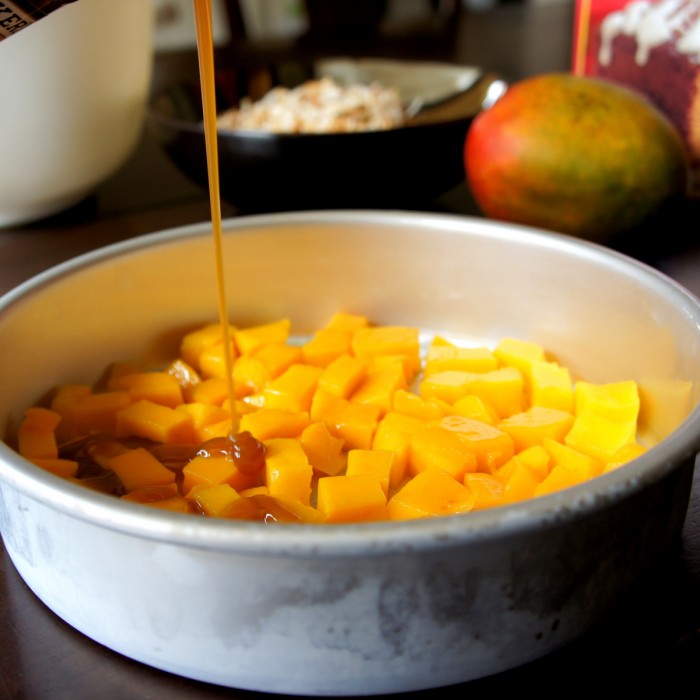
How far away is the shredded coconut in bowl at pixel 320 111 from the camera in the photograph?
1.38 m

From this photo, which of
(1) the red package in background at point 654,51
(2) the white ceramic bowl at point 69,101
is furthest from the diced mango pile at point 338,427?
(1) the red package in background at point 654,51

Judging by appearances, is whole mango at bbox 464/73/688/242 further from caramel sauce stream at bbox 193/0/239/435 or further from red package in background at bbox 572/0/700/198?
caramel sauce stream at bbox 193/0/239/435

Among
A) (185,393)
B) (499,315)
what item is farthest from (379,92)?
(185,393)

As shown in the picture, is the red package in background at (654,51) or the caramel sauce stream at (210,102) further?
the red package in background at (654,51)

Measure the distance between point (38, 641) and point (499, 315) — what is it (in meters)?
0.66

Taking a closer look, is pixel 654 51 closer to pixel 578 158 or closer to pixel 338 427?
pixel 578 158

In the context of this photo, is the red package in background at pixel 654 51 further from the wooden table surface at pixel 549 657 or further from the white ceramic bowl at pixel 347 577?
the wooden table surface at pixel 549 657

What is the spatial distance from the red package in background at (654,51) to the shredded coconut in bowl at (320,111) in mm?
329

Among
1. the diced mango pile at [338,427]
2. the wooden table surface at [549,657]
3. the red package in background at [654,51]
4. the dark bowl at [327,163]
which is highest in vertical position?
the red package in background at [654,51]

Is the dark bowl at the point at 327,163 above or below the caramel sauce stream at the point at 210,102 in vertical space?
below

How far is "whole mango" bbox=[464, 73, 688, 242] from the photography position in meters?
1.11

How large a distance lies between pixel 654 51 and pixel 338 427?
0.81m

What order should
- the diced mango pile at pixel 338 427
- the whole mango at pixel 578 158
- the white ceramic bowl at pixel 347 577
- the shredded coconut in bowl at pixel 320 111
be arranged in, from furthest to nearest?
the shredded coconut in bowl at pixel 320 111 < the whole mango at pixel 578 158 < the diced mango pile at pixel 338 427 < the white ceramic bowl at pixel 347 577

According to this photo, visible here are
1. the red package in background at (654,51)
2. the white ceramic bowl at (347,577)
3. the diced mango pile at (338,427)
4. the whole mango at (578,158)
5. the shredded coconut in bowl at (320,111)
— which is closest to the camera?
the white ceramic bowl at (347,577)
